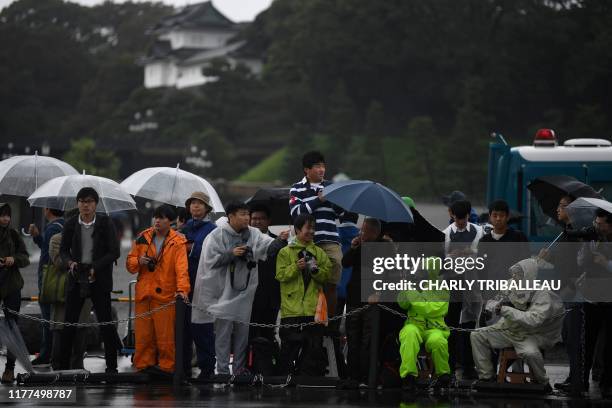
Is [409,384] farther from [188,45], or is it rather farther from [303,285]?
[188,45]

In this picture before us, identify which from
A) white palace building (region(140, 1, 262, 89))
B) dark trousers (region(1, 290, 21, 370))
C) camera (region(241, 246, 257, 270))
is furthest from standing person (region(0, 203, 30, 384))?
white palace building (region(140, 1, 262, 89))

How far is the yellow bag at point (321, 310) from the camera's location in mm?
11500

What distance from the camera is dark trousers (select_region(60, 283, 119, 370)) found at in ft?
39.9

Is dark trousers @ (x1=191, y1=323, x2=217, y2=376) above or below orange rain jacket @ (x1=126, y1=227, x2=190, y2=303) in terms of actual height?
below

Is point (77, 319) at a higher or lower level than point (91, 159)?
lower

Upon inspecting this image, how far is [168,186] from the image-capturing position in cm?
1384

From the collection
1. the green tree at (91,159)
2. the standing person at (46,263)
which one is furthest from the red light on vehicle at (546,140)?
the green tree at (91,159)

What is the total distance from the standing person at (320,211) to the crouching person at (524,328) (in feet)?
4.63

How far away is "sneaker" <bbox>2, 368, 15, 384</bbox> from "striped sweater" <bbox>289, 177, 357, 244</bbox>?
3011mm

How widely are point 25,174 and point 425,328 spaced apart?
5.26 meters

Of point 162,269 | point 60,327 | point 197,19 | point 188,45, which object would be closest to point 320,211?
point 162,269

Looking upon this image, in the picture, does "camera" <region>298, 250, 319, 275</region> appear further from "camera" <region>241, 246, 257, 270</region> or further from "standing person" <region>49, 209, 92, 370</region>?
"standing person" <region>49, 209, 92, 370</region>

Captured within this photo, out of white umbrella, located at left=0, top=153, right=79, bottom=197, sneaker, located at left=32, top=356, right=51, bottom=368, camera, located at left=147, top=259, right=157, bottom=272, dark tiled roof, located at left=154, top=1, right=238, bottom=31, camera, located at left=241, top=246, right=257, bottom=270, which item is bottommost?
sneaker, located at left=32, top=356, right=51, bottom=368

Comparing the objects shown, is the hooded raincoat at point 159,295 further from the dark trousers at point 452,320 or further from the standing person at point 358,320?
the dark trousers at point 452,320
